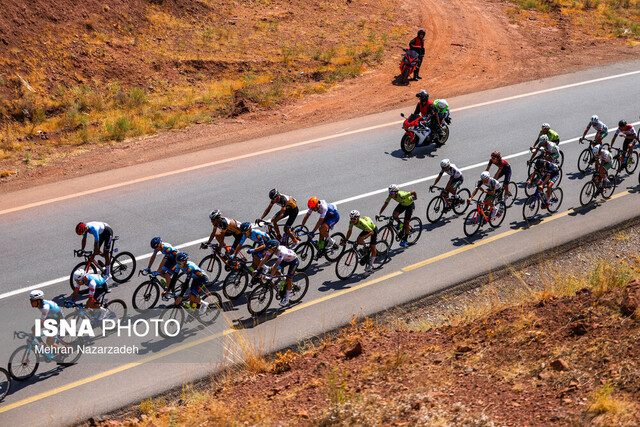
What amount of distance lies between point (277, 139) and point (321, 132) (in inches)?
71.2

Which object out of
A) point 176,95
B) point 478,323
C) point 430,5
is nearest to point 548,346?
point 478,323

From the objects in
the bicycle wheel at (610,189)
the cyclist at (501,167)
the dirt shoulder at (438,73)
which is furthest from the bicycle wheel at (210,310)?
the bicycle wheel at (610,189)

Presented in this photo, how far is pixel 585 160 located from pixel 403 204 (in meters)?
8.76

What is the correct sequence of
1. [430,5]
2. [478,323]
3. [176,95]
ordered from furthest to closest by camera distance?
[430,5]
[176,95]
[478,323]

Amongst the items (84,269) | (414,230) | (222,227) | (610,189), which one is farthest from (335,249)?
(610,189)

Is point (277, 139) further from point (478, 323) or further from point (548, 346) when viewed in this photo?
point (548, 346)

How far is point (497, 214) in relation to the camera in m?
16.6

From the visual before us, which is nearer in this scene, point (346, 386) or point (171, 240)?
point (346, 386)

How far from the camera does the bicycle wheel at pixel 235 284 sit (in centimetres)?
1345

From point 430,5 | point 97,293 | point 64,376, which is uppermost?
point 430,5

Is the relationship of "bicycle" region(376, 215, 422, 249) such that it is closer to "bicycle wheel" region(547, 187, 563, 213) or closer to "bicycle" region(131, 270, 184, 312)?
"bicycle wheel" region(547, 187, 563, 213)

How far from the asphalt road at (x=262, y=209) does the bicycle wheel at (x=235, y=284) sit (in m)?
0.55

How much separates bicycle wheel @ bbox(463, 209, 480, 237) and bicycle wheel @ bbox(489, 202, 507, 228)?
1.69 feet

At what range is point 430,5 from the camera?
37.0 metres
